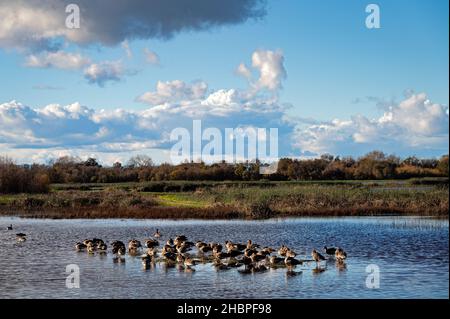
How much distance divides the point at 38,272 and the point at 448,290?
1204 cm

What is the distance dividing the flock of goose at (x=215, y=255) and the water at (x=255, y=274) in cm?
36

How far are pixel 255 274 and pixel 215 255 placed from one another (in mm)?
2504

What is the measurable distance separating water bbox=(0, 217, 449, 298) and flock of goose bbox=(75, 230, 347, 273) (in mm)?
362

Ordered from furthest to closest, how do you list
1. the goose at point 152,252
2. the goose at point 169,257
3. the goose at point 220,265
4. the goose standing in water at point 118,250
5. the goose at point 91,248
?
1. the goose at point 91,248
2. the goose standing in water at point 118,250
3. the goose at point 152,252
4. the goose at point 169,257
5. the goose at point 220,265

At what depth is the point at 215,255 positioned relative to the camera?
69.0 feet

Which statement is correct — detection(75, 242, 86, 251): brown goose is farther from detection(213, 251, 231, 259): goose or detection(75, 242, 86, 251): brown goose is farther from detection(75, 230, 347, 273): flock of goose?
detection(213, 251, 231, 259): goose

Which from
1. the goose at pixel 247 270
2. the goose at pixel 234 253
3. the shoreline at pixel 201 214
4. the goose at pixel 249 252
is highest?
the shoreline at pixel 201 214

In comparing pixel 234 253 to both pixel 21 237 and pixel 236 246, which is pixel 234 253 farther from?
pixel 21 237

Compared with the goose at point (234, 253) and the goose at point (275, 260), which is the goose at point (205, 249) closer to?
the goose at point (234, 253)

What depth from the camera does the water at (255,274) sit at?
16.5m

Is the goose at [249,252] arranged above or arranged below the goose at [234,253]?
above

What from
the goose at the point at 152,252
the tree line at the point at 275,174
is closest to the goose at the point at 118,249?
the goose at the point at 152,252
